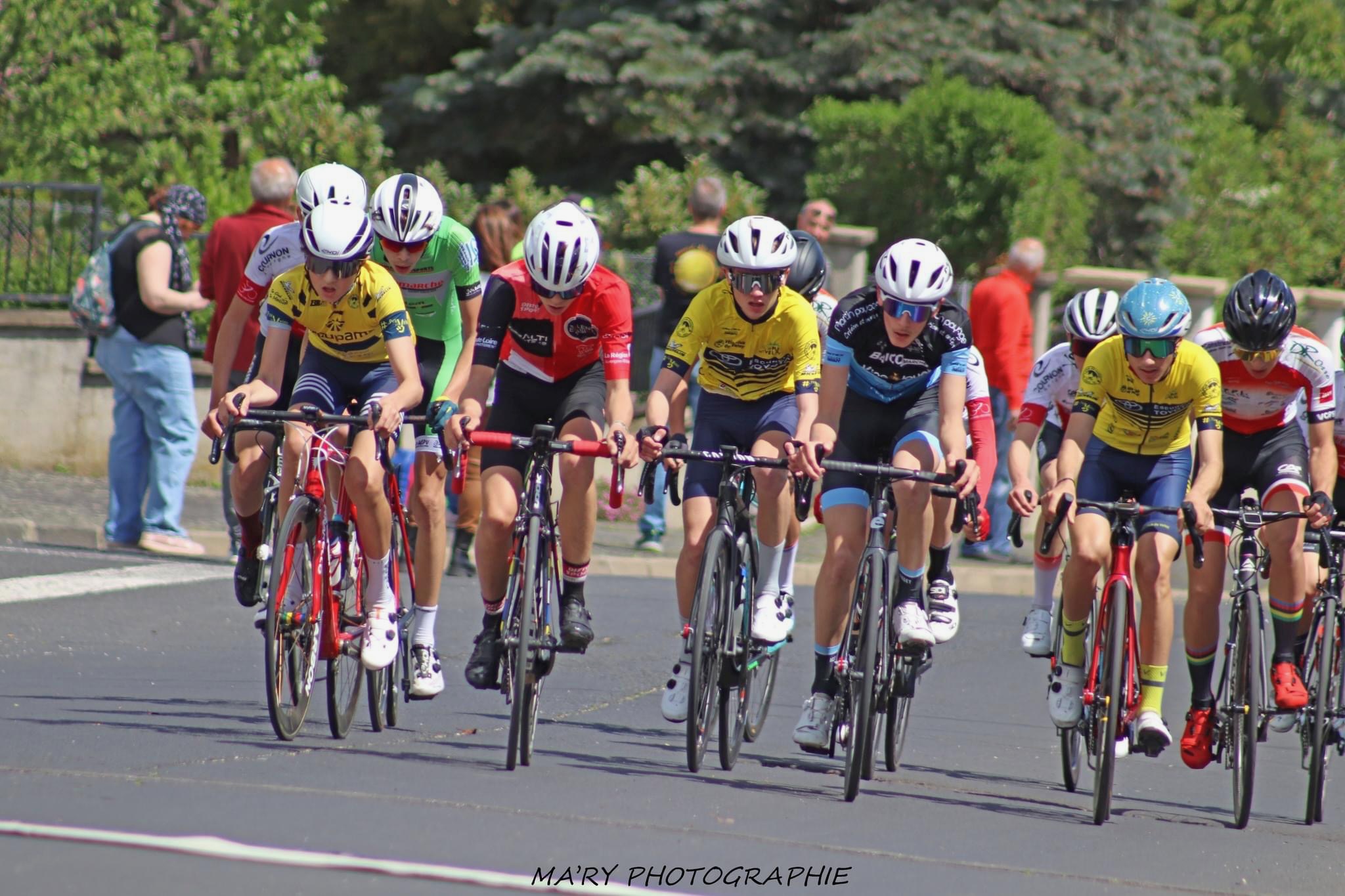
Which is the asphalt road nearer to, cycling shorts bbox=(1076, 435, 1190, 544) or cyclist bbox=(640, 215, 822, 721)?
cyclist bbox=(640, 215, 822, 721)

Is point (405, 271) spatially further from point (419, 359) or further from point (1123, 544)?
point (1123, 544)

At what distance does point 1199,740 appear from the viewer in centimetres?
799

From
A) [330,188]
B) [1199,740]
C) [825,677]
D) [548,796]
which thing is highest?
[330,188]

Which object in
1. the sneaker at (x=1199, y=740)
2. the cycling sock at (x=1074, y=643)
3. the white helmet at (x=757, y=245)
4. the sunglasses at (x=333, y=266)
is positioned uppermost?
the white helmet at (x=757, y=245)

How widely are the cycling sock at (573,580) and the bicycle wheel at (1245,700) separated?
103 inches

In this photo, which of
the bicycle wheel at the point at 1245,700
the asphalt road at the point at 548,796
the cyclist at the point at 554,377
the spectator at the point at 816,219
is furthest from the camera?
the spectator at the point at 816,219

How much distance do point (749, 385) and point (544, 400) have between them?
89cm

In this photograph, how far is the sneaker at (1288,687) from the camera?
7.88 metres

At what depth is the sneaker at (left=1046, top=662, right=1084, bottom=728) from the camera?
25.6ft

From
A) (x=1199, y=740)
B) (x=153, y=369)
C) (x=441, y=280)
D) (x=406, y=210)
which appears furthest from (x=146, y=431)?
(x=1199, y=740)

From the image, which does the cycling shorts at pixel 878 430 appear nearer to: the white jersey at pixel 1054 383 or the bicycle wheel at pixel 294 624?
the white jersey at pixel 1054 383

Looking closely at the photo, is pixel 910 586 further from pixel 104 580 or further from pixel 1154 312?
pixel 104 580

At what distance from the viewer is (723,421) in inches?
332

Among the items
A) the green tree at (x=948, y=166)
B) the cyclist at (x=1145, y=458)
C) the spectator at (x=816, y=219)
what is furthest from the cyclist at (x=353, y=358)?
the green tree at (x=948, y=166)
